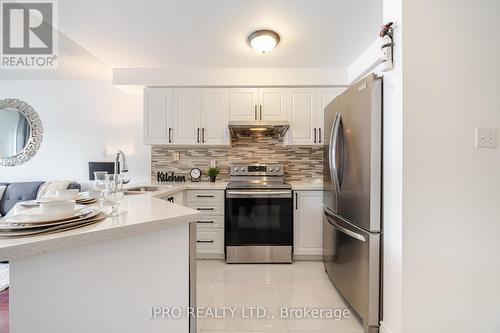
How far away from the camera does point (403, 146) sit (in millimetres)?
1270

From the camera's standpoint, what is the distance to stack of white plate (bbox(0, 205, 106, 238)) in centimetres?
74

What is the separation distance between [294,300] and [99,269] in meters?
1.59

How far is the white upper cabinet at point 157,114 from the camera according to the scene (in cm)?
294

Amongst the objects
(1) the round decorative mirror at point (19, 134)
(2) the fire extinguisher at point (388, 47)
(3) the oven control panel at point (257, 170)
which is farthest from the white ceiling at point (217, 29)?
(1) the round decorative mirror at point (19, 134)

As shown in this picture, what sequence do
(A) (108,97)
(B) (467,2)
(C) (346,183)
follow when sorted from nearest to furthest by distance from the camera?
(B) (467,2)
(C) (346,183)
(A) (108,97)

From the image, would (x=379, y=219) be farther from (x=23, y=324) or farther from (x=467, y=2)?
(x=23, y=324)

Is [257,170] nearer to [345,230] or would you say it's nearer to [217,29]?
[345,230]

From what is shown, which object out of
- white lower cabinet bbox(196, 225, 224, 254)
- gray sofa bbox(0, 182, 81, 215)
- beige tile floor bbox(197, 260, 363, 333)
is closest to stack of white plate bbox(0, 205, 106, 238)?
beige tile floor bbox(197, 260, 363, 333)

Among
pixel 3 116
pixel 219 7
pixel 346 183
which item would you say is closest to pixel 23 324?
pixel 346 183

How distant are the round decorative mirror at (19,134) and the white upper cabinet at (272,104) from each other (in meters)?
3.64

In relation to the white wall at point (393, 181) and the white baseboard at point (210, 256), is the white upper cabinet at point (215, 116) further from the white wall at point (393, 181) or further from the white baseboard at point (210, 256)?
the white wall at point (393, 181)

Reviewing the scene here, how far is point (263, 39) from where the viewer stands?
2.10m

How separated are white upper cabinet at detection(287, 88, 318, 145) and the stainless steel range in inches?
31.8

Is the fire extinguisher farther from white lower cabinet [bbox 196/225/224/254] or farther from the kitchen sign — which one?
the kitchen sign
